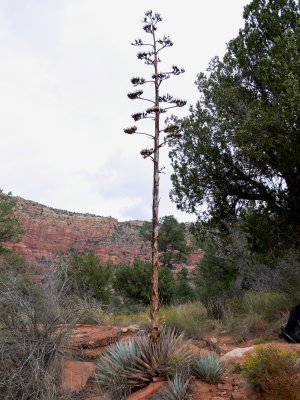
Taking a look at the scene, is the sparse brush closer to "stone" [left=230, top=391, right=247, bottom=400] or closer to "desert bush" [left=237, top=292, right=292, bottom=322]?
"stone" [left=230, top=391, right=247, bottom=400]

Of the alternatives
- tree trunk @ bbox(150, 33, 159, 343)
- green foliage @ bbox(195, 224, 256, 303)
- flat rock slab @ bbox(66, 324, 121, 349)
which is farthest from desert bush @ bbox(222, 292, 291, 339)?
tree trunk @ bbox(150, 33, 159, 343)

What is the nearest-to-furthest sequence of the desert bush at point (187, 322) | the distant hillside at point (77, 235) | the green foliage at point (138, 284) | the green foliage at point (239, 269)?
the desert bush at point (187, 322) < the green foliage at point (239, 269) < the green foliage at point (138, 284) < the distant hillside at point (77, 235)

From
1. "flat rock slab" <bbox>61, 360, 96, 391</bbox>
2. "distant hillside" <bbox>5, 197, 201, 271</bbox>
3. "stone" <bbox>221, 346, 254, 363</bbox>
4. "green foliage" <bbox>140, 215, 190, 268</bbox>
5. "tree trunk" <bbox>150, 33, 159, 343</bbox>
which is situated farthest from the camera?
"distant hillside" <bbox>5, 197, 201, 271</bbox>

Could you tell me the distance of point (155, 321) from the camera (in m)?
7.93

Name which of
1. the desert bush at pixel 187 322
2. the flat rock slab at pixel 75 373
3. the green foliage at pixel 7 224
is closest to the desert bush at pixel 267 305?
the desert bush at pixel 187 322

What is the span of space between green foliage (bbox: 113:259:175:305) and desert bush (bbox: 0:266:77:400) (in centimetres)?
1767

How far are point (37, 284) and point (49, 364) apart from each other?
1703 millimetres

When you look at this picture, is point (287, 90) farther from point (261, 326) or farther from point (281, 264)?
point (281, 264)

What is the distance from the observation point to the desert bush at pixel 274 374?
20.7 feet

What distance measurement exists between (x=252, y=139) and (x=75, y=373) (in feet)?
23.2

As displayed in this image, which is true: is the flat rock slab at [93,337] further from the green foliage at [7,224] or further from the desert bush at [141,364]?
the green foliage at [7,224]

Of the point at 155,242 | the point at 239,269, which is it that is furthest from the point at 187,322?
the point at 239,269

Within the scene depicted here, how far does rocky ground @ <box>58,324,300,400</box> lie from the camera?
7301 mm

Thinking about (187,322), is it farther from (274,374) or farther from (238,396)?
(274,374)
